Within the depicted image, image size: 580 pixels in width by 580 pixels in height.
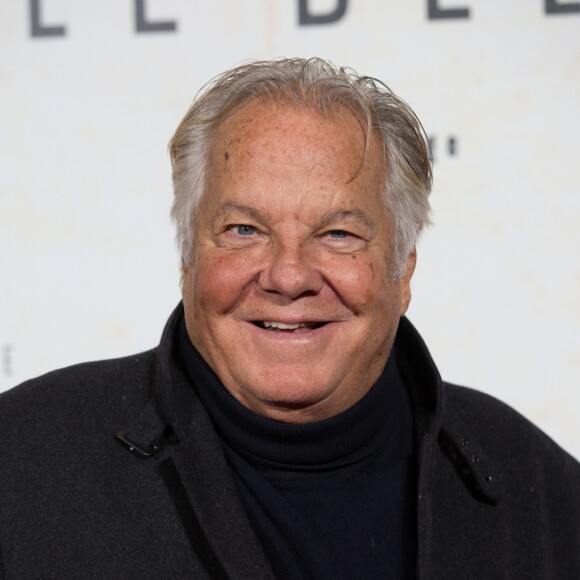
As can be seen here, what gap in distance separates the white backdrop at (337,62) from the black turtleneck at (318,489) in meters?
0.63

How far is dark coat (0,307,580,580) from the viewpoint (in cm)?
125

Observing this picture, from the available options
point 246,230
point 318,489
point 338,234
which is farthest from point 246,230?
point 318,489

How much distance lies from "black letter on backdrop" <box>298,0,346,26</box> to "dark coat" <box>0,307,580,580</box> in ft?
2.41

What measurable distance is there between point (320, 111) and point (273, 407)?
0.36m

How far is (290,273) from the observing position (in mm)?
1286

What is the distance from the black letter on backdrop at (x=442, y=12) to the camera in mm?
2025

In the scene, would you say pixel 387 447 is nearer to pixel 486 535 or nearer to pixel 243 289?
pixel 486 535

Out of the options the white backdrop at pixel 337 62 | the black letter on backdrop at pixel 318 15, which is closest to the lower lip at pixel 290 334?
the white backdrop at pixel 337 62

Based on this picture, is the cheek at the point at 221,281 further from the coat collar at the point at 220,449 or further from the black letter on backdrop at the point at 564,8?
the black letter on backdrop at the point at 564,8

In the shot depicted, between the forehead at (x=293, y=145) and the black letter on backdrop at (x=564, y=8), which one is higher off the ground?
the black letter on backdrop at (x=564, y=8)

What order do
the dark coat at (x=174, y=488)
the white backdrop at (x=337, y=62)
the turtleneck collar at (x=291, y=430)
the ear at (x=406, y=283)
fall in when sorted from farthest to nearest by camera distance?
the white backdrop at (x=337, y=62) → the ear at (x=406, y=283) → the turtleneck collar at (x=291, y=430) → the dark coat at (x=174, y=488)

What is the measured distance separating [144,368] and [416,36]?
2.99 feet

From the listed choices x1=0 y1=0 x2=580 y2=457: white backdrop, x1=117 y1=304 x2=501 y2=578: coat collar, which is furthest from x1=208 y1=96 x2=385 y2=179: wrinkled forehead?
x1=0 y1=0 x2=580 y2=457: white backdrop

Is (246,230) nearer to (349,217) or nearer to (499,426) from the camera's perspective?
(349,217)
